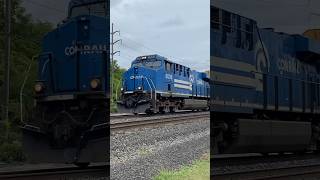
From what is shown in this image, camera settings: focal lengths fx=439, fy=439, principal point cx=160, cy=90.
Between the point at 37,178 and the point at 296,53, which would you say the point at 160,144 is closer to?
the point at 37,178

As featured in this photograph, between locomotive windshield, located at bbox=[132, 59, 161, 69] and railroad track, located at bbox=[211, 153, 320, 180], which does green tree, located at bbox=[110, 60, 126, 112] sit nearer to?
locomotive windshield, located at bbox=[132, 59, 161, 69]

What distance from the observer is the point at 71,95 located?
13.0 feet

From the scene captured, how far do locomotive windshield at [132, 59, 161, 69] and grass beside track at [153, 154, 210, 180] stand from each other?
0.81 m

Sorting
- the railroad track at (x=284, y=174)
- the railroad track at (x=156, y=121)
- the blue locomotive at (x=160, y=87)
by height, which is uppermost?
the blue locomotive at (x=160, y=87)

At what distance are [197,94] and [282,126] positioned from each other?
2227 millimetres

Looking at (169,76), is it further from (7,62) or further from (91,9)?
(7,62)

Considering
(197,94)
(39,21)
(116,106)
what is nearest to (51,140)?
(116,106)

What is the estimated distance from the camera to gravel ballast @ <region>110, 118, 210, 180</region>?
337 centimetres

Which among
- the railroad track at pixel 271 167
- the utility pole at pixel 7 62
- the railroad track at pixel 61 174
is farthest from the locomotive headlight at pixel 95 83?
the railroad track at pixel 271 167

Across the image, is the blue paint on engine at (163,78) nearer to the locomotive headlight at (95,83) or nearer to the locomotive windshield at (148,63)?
the locomotive windshield at (148,63)

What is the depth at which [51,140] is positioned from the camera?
13.0ft

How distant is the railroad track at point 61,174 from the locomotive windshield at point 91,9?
1339 millimetres

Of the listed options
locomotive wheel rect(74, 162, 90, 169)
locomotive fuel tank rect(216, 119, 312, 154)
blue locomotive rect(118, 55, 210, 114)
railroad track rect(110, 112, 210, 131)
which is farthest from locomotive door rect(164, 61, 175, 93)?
locomotive wheel rect(74, 162, 90, 169)

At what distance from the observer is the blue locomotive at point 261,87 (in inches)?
161
